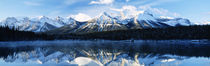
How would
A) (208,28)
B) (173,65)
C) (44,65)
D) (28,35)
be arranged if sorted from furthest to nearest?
1. (208,28)
2. (28,35)
3. (44,65)
4. (173,65)

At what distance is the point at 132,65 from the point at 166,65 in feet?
10.4

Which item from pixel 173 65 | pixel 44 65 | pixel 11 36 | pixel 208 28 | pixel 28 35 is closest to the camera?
pixel 173 65

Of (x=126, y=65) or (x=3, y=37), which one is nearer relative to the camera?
(x=126, y=65)

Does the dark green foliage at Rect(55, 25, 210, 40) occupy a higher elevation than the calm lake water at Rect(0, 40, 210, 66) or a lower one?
lower

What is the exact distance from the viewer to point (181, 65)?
18125 mm

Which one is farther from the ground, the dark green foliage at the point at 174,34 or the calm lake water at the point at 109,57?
the calm lake water at the point at 109,57

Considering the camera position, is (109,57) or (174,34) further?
(174,34)

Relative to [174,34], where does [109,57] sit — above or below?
above

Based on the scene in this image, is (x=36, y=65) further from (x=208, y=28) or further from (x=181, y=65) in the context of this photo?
Result: (x=208, y=28)

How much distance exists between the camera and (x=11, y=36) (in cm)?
9738

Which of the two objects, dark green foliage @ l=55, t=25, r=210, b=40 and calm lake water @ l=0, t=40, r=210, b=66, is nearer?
calm lake water @ l=0, t=40, r=210, b=66

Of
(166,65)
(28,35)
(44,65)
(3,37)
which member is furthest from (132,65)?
(28,35)

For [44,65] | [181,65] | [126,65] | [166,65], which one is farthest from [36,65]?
[181,65]

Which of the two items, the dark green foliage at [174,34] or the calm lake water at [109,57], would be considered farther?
the dark green foliage at [174,34]
